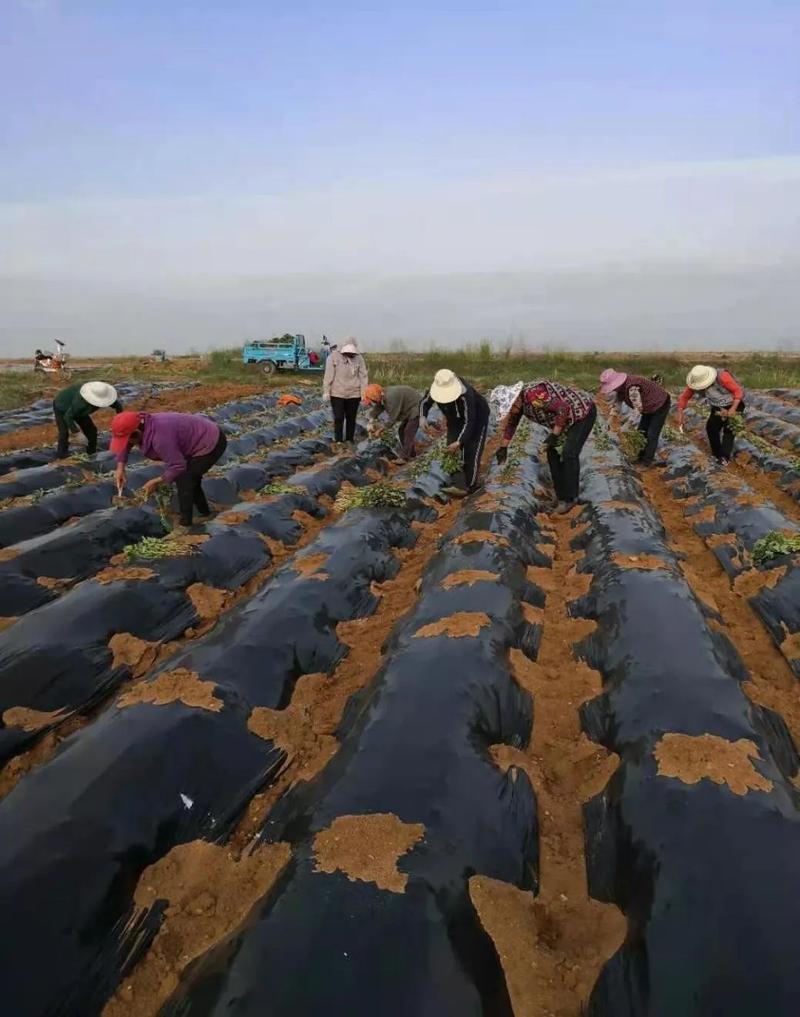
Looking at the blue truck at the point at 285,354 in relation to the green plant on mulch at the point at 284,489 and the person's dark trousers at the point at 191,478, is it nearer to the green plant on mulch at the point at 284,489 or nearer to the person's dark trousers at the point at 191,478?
the green plant on mulch at the point at 284,489

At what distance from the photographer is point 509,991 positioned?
7.41ft

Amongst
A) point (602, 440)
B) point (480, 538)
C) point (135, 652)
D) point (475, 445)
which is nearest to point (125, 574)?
point (135, 652)

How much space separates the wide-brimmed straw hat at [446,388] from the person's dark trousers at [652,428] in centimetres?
392

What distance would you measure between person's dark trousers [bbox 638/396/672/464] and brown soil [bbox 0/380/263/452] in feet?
37.0

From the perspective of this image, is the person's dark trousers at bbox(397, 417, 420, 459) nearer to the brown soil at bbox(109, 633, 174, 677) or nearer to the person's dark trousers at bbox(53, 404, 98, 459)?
the person's dark trousers at bbox(53, 404, 98, 459)

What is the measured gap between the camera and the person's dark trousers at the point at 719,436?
34.3 feet

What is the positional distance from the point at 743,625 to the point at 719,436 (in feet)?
20.8

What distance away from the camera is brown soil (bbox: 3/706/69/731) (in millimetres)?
3797

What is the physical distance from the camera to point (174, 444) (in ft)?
21.7

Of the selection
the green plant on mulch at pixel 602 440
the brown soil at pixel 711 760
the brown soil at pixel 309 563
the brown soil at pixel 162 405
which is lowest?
the brown soil at pixel 162 405

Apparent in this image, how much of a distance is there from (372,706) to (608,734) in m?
1.26

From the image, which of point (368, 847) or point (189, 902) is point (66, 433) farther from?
point (368, 847)

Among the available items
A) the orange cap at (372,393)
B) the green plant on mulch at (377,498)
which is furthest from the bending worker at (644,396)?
the green plant on mulch at (377,498)

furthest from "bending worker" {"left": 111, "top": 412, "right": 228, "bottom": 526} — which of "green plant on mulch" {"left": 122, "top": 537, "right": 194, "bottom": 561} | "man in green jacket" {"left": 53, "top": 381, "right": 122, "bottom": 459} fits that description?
"man in green jacket" {"left": 53, "top": 381, "right": 122, "bottom": 459}
